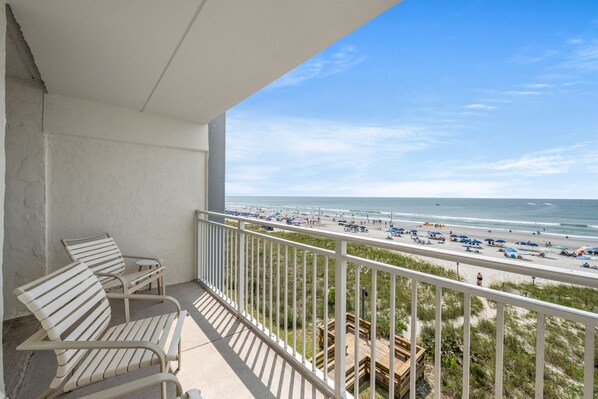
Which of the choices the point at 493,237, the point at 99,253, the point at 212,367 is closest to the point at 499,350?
the point at 212,367

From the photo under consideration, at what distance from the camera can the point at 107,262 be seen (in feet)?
9.88

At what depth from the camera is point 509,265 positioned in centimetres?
95

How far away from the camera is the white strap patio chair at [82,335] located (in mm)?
1254

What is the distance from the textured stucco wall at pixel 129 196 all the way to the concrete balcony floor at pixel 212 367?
111 centimetres

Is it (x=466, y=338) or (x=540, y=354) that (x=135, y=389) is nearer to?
(x=466, y=338)

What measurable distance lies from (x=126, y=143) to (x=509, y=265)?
13.5ft

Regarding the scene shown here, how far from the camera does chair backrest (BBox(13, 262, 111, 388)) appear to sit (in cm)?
128

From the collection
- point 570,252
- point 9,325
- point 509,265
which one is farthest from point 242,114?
point 570,252

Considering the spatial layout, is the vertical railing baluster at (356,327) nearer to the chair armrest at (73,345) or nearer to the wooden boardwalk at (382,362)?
the wooden boardwalk at (382,362)

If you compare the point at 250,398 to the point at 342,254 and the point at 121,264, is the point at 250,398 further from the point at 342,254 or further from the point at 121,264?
the point at 121,264

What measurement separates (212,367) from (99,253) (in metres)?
2.03

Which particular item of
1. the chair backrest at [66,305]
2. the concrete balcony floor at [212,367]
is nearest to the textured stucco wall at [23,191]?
the concrete balcony floor at [212,367]

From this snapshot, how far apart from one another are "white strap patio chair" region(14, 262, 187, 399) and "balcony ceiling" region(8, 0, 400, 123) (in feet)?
5.59

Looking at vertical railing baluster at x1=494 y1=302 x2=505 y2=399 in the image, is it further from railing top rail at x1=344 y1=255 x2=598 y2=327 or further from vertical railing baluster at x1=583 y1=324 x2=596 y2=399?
vertical railing baluster at x1=583 y1=324 x2=596 y2=399
